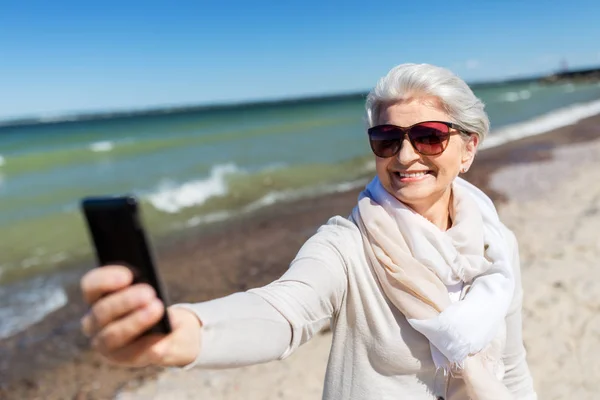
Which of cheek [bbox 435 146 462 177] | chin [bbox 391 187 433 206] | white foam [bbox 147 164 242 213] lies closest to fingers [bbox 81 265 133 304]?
chin [bbox 391 187 433 206]

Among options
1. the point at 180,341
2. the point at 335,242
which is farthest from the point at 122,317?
the point at 335,242

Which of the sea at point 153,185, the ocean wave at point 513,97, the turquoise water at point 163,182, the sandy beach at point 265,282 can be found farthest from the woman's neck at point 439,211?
the ocean wave at point 513,97

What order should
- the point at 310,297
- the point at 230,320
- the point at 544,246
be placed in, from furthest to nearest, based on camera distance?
the point at 544,246 < the point at 310,297 < the point at 230,320

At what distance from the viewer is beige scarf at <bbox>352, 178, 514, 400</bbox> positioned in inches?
68.1

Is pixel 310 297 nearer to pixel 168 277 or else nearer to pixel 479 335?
pixel 479 335

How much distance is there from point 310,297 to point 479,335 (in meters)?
0.76

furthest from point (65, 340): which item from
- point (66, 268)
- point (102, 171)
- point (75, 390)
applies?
point (102, 171)

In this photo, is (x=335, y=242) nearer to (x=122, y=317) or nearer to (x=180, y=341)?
(x=180, y=341)

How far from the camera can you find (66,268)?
732cm

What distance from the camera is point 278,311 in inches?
55.7

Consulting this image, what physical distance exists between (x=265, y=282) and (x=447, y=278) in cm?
456

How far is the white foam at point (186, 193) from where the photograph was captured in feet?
36.6

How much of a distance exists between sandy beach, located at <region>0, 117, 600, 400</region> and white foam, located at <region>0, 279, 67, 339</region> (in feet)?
0.60

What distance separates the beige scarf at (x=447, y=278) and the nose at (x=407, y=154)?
0.54 ft
